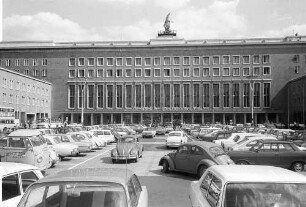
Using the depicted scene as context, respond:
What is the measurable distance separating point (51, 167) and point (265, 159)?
33.0 ft

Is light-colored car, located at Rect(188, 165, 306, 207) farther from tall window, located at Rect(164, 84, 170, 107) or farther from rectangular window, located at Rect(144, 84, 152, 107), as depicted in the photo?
rectangular window, located at Rect(144, 84, 152, 107)

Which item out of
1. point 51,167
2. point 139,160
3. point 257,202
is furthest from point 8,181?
point 139,160

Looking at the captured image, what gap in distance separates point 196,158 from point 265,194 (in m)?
9.03

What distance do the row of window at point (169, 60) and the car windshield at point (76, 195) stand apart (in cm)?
8366

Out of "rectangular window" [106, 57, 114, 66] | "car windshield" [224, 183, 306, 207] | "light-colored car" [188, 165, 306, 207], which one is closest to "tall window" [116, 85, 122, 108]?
"rectangular window" [106, 57, 114, 66]

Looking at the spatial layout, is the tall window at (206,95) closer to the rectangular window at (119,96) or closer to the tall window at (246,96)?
the tall window at (246,96)

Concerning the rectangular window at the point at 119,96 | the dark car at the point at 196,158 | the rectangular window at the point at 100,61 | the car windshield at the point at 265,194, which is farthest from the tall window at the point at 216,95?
the car windshield at the point at 265,194

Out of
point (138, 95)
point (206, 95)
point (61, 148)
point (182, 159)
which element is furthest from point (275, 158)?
point (138, 95)

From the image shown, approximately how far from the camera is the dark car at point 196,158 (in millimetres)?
13609

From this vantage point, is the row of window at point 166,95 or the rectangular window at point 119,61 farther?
the rectangular window at point 119,61

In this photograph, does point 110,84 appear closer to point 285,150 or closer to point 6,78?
point 6,78

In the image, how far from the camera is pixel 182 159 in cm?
1487

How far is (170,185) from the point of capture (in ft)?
42.2

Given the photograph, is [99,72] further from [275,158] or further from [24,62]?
[275,158]
